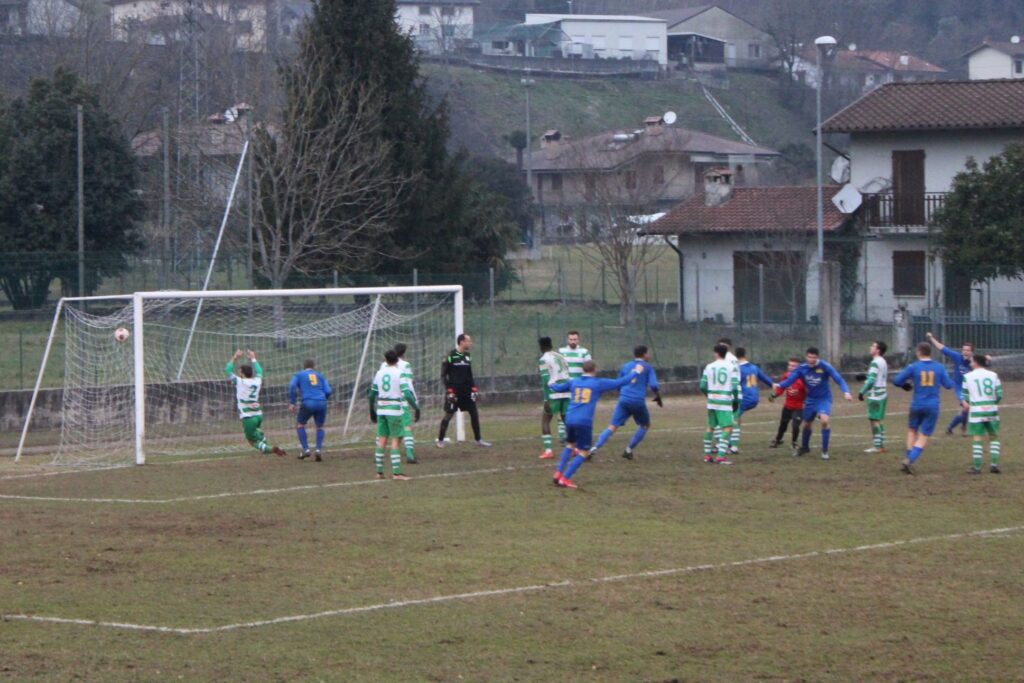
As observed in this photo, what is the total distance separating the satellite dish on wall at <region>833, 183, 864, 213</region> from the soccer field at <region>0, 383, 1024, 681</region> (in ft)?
84.9

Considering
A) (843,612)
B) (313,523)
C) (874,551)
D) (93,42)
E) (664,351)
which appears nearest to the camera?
(843,612)

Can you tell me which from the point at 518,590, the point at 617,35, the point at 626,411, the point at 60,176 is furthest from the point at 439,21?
the point at 518,590

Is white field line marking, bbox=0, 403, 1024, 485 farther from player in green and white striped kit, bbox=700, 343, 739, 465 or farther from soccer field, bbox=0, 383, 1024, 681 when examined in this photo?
player in green and white striped kit, bbox=700, 343, 739, 465

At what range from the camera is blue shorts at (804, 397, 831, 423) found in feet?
66.7

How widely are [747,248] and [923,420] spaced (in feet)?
91.6

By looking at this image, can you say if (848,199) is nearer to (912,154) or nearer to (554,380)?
(912,154)

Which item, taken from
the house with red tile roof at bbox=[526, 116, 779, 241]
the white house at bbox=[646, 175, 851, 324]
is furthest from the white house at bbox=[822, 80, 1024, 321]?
the house with red tile roof at bbox=[526, 116, 779, 241]

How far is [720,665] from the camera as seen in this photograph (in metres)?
9.12

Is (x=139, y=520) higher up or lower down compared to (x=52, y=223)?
lower down

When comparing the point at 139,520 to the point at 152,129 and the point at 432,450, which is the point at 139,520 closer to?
the point at 432,450

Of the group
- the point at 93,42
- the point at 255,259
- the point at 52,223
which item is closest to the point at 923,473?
the point at 255,259

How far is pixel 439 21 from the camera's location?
4385 inches

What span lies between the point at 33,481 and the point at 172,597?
30.7 feet

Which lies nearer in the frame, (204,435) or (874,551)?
(874,551)
